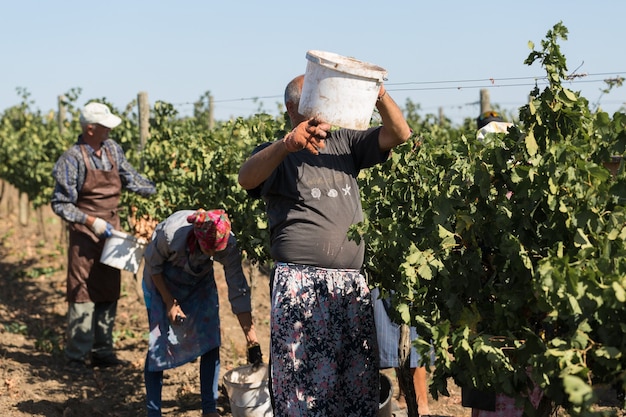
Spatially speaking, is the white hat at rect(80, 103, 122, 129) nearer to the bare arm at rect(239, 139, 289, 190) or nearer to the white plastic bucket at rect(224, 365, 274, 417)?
the white plastic bucket at rect(224, 365, 274, 417)

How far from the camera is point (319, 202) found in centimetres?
346

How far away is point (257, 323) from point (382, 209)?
15.5 feet

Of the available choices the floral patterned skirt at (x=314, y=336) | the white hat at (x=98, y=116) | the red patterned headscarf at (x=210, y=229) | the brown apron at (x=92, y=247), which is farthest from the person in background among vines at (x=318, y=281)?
the brown apron at (x=92, y=247)

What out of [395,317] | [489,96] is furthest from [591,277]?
[489,96]

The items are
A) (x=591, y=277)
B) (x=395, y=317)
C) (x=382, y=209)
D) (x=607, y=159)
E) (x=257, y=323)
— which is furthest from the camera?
(x=257, y=323)

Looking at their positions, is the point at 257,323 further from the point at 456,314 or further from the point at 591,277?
the point at 591,277

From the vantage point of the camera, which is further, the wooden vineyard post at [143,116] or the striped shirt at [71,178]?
the wooden vineyard post at [143,116]

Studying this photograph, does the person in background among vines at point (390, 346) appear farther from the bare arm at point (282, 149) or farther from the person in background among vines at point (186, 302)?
the bare arm at point (282, 149)

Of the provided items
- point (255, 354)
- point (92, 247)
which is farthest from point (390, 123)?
point (92, 247)

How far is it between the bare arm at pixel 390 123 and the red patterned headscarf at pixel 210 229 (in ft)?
3.84

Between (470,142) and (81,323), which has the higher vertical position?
(470,142)

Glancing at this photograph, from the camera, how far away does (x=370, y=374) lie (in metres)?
3.56

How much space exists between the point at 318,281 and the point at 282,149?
587mm

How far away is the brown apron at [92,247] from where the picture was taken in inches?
264
